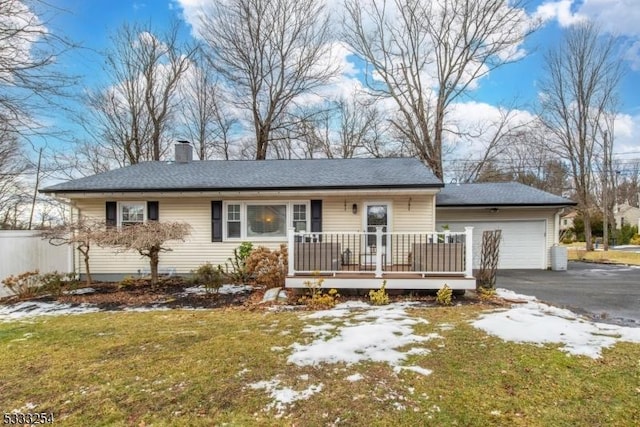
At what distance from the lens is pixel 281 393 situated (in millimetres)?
2990

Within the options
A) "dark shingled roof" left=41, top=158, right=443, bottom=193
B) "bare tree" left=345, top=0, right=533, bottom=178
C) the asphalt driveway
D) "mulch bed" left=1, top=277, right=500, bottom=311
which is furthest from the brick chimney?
the asphalt driveway

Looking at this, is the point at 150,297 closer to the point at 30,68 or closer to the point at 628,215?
the point at 30,68

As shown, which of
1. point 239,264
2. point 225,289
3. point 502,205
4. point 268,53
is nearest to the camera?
point 225,289

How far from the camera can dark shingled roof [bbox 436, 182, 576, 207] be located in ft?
38.4

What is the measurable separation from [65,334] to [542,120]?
23.6 meters

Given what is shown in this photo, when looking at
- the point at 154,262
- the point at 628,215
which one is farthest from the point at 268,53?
the point at 628,215

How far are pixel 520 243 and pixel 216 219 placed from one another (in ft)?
33.3

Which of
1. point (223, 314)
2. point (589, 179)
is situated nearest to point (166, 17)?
point (223, 314)

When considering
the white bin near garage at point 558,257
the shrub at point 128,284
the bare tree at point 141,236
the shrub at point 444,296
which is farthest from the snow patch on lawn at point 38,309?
the white bin near garage at point 558,257

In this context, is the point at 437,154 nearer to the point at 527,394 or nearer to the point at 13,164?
the point at 527,394

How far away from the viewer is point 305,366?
3545 mm

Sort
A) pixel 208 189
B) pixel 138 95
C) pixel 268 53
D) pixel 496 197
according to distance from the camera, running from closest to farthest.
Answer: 1. pixel 208 189
2. pixel 496 197
3. pixel 268 53
4. pixel 138 95

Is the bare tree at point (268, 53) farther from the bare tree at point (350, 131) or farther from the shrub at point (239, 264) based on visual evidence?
the shrub at point (239, 264)

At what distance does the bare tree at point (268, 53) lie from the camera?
58.1 feet
